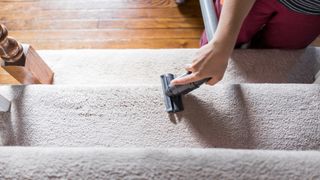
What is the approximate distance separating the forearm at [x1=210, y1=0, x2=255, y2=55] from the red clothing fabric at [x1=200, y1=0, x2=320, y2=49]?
0.56 ft

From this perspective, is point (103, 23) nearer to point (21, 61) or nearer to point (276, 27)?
point (21, 61)

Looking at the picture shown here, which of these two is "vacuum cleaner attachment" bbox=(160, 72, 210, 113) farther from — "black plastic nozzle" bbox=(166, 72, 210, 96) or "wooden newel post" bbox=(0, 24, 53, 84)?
"wooden newel post" bbox=(0, 24, 53, 84)

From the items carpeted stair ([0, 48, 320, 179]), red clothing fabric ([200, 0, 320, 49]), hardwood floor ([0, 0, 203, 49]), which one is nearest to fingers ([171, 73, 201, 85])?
carpeted stair ([0, 48, 320, 179])

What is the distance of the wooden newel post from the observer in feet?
2.64

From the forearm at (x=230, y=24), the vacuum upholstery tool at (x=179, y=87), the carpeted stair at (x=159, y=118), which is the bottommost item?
the carpeted stair at (x=159, y=118)

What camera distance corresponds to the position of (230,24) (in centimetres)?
72

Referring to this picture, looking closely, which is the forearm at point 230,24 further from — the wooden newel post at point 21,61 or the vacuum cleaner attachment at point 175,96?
the wooden newel post at point 21,61

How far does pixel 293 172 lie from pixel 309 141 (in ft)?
0.90

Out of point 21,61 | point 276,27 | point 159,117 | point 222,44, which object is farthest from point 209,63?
point 21,61

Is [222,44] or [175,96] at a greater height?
[222,44]

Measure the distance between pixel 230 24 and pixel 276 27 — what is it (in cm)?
29

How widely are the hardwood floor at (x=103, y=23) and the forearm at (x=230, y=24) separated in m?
0.77

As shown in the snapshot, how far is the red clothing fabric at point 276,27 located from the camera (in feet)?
2.81

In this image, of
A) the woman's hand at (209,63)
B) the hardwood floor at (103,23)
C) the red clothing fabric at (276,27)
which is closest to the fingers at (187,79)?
the woman's hand at (209,63)
